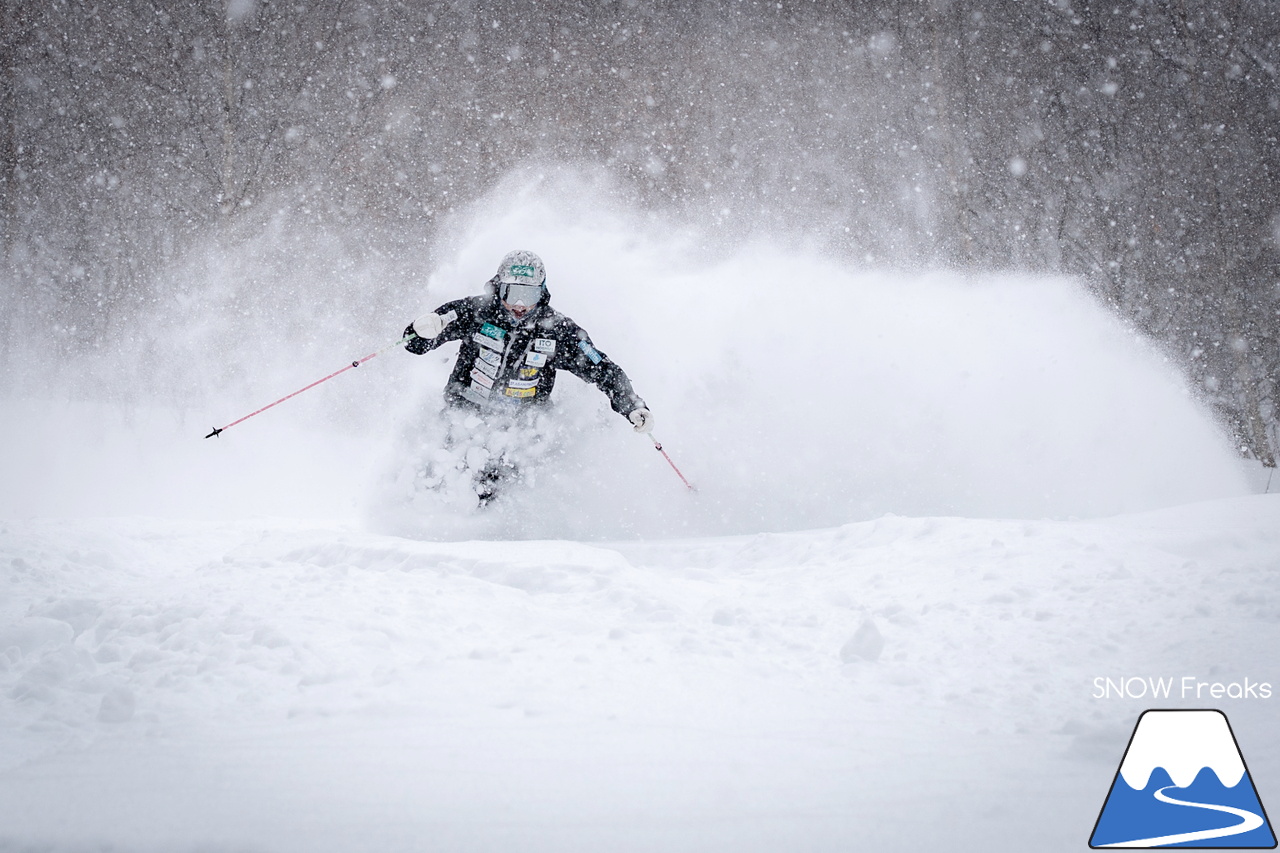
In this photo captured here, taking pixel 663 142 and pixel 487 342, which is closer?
pixel 487 342

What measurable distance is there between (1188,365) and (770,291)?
6.25m

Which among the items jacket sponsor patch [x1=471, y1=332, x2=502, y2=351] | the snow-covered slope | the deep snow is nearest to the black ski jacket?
jacket sponsor patch [x1=471, y1=332, x2=502, y2=351]

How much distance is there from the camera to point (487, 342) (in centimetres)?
429

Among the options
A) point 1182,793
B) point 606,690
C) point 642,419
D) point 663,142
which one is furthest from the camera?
point 663,142

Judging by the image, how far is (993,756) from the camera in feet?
4.95

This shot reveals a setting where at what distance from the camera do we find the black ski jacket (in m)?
4.29

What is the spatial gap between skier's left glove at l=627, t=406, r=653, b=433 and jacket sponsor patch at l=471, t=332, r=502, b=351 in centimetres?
91

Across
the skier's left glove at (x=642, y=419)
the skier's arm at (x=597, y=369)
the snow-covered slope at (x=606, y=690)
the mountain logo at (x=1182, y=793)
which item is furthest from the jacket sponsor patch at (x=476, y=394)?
the mountain logo at (x=1182, y=793)

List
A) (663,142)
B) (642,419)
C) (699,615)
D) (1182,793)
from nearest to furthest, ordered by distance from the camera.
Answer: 1. (1182,793)
2. (699,615)
3. (642,419)
4. (663,142)

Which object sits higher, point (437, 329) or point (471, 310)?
point (471, 310)

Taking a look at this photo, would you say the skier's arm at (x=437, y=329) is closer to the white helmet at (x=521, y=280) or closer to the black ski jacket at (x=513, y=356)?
the black ski jacket at (x=513, y=356)

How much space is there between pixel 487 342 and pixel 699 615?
253 cm

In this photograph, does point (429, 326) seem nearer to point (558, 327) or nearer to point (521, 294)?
point (521, 294)

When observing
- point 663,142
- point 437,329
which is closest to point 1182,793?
point 437,329
